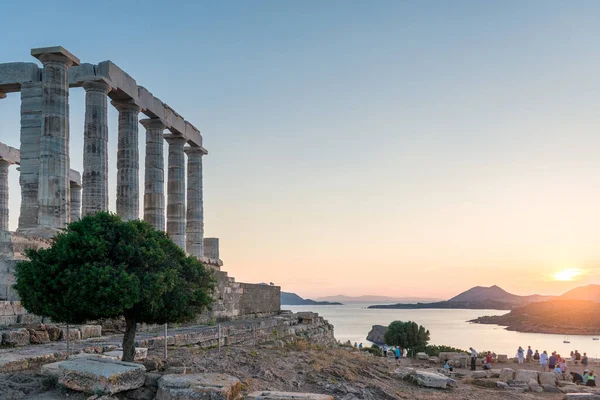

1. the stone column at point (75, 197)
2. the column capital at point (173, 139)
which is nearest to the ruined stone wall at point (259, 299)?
the column capital at point (173, 139)

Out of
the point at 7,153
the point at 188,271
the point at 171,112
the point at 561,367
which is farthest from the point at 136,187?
the point at 561,367

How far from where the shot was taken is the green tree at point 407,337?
2101 inches

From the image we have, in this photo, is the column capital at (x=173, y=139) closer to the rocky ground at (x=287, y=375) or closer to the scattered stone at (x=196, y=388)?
the rocky ground at (x=287, y=375)

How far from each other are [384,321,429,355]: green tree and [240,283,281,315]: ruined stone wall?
2016cm

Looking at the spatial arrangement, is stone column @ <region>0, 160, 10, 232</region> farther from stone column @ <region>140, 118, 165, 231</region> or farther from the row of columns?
the row of columns

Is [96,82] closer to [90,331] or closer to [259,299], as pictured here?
[90,331]

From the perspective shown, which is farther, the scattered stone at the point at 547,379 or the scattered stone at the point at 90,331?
the scattered stone at the point at 547,379

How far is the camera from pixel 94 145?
79.9 feet

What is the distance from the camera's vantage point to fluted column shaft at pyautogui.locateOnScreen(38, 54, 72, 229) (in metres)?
22.6

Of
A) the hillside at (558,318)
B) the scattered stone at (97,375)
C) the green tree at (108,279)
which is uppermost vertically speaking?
the green tree at (108,279)

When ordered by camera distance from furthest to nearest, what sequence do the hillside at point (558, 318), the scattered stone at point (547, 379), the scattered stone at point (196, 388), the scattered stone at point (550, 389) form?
the hillside at point (558, 318)
the scattered stone at point (547, 379)
the scattered stone at point (550, 389)
the scattered stone at point (196, 388)

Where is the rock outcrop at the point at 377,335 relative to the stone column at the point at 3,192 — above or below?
below

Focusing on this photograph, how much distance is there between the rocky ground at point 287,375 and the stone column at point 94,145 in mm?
9934

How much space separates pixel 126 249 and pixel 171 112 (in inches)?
796
